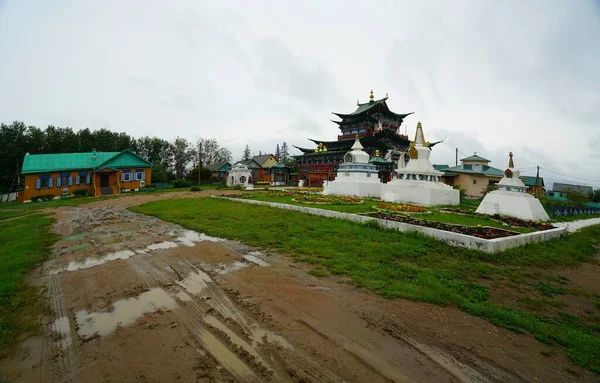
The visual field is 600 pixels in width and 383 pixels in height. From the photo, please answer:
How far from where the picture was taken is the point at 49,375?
3.34 metres

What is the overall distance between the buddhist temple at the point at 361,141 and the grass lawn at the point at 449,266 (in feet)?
87.5

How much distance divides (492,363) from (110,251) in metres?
10.0

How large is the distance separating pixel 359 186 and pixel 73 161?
36226 millimetres

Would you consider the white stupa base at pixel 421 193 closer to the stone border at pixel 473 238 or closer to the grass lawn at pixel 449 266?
the grass lawn at pixel 449 266

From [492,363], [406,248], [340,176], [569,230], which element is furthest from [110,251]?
[340,176]

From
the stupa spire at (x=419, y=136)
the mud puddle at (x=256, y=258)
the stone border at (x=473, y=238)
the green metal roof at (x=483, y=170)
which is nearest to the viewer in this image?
the mud puddle at (x=256, y=258)

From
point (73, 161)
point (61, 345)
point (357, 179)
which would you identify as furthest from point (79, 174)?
point (61, 345)

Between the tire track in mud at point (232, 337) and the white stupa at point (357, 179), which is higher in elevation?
the white stupa at point (357, 179)

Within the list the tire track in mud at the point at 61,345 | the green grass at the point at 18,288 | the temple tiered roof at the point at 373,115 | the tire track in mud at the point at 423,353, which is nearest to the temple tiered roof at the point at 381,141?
the temple tiered roof at the point at 373,115

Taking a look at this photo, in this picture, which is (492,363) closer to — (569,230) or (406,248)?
(406,248)

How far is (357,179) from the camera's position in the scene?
83.0 ft

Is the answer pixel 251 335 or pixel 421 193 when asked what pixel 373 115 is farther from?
pixel 251 335

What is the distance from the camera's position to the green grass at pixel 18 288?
4266 millimetres

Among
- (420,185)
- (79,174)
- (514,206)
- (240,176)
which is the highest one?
(240,176)
